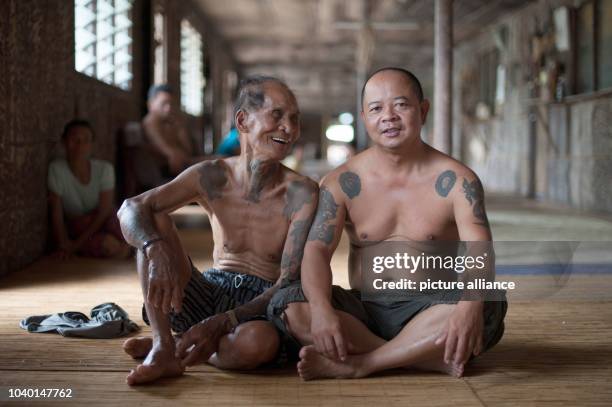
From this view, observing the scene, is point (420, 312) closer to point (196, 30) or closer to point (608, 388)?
point (608, 388)

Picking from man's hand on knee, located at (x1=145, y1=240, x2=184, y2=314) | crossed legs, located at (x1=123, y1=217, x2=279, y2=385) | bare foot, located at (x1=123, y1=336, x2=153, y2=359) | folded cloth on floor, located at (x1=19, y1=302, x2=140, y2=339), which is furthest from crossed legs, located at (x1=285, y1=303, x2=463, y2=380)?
folded cloth on floor, located at (x1=19, y1=302, x2=140, y2=339)

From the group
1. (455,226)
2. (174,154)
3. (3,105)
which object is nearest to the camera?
(455,226)

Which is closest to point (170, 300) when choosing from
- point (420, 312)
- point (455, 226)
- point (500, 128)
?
point (420, 312)

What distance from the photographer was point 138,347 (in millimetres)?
2684

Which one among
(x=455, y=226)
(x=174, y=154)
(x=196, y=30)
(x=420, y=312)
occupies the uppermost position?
(x=196, y=30)

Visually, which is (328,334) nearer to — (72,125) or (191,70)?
(72,125)

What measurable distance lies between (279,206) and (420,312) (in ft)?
2.28

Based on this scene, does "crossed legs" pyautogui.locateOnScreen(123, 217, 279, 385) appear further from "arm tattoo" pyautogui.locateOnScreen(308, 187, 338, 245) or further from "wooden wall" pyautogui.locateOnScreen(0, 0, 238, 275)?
"wooden wall" pyautogui.locateOnScreen(0, 0, 238, 275)

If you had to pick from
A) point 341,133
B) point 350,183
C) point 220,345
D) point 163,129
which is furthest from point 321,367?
point 341,133

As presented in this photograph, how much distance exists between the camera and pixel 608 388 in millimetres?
2396

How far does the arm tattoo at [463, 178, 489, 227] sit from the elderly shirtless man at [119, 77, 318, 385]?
1.95 feet

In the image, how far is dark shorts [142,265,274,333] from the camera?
108 inches

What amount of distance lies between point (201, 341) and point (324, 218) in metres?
0.66

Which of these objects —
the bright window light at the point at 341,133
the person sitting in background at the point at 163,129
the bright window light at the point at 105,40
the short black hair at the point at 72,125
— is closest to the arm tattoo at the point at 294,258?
the short black hair at the point at 72,125
